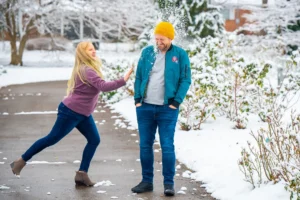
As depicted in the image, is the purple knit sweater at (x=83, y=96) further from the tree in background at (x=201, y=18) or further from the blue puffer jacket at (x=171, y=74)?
the tree in background at (x=201, y=18)

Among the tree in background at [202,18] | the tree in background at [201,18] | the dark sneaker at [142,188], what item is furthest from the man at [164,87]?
the tree in background at [202,18]

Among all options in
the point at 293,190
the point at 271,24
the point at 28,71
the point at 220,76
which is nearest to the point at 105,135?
the point at 220,76

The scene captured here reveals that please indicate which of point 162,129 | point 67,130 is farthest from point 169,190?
point 67,130

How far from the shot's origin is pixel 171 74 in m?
6.68

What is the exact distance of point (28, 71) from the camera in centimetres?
3281

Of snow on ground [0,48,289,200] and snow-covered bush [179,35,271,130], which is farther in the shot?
snow-covered bush [179,35,271,130]

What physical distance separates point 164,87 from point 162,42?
0.44 metres

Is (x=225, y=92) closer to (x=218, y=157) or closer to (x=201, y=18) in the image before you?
(x=218, y=157)

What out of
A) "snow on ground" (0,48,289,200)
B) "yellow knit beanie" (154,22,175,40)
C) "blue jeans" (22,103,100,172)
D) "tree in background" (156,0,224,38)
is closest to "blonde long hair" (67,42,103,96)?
"blue jeans" (22,103,100,172)

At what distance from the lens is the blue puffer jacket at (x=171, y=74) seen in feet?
21.9

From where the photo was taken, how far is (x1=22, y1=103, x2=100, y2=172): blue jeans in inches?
283

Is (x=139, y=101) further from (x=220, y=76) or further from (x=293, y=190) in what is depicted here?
(x=220, y=76)

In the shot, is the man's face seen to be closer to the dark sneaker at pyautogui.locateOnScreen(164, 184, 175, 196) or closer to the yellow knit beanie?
the yellow knit beanie

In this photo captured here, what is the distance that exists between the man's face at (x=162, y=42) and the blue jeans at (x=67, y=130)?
1.18 metres
